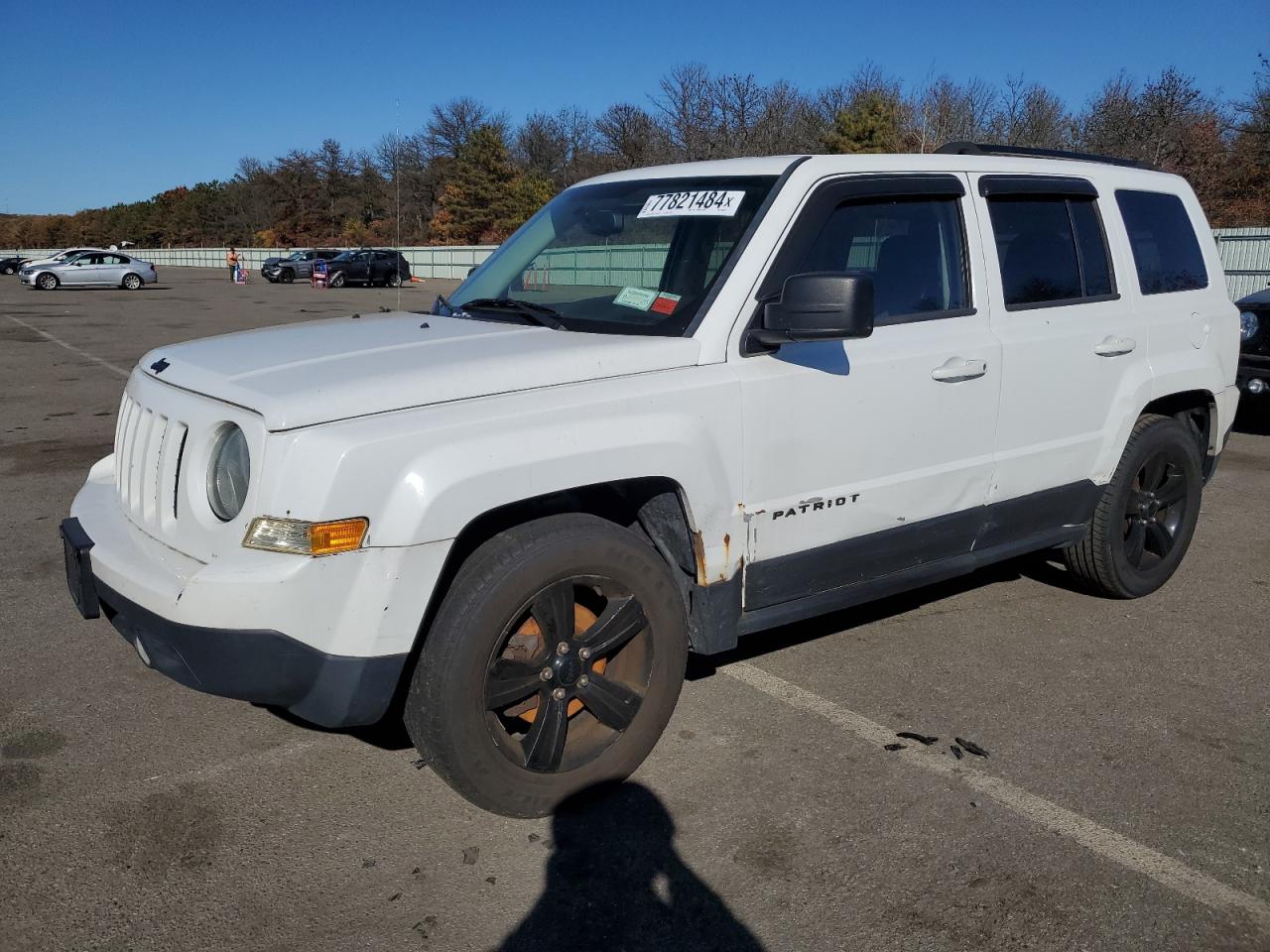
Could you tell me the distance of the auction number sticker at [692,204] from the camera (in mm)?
3756

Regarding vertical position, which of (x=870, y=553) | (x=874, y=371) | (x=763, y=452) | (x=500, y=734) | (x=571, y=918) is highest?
(x=874, y=371)

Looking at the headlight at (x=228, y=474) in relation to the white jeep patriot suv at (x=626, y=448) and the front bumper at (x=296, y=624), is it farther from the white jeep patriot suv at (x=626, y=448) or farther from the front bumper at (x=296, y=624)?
the front bumper at (x=296, y=624)

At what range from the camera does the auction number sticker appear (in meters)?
3.76

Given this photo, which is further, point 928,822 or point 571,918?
point 928,822

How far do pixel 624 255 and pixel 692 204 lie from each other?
35 centimetres

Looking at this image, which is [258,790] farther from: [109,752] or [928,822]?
[928,822]

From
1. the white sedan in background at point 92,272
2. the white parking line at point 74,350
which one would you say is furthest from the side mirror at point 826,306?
the white sedan in background at point 92,272

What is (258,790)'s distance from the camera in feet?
11.0

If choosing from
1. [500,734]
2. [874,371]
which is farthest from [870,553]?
[500,734]

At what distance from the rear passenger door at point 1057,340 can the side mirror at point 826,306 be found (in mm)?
1115

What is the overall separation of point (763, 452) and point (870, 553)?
70 centimetres

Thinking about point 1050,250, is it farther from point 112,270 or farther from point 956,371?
point 112,270

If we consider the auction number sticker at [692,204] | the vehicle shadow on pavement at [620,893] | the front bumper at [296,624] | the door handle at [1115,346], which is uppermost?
the auction number sticker at [692,204]

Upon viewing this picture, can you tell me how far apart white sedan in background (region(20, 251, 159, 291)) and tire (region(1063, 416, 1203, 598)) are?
40.2 m
